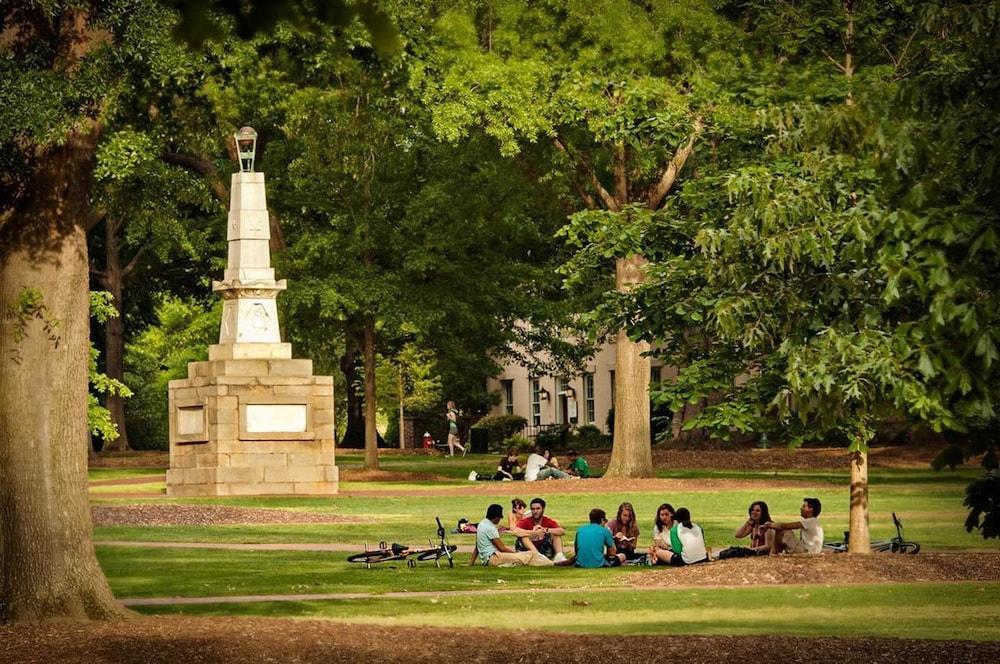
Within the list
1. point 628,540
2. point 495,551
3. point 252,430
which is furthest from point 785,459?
point 495,551

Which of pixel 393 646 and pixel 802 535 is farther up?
pixel 802 535

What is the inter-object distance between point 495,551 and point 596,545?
1206 millimetres

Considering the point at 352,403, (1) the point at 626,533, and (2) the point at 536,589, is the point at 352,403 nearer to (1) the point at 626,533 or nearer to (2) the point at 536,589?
(1) the point at 626,533

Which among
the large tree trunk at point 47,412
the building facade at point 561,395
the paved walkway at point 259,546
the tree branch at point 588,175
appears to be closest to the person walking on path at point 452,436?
the building facade at point 561,395

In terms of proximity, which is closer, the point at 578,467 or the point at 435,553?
the point at 435,553

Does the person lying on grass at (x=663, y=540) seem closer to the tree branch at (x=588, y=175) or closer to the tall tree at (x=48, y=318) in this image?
the tall tree at (x=48, y=318)

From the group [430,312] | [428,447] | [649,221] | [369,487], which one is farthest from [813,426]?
[428,447]

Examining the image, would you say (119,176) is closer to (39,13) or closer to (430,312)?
(39,13)

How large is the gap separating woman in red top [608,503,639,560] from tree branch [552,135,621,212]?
59.3 feet

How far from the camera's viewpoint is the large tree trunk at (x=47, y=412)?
1563 centimetres

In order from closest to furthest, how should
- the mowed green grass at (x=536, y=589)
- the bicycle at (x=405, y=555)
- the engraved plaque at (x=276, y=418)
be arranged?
the mowed green grass at (x=536, y=589) < the bicycle at (x=405, y=555) < the engraved plaque at (x=276, y=418)

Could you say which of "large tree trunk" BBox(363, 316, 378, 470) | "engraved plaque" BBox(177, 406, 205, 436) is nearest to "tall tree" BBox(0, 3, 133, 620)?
"engraved plaque" BBox(177, 406, 205, 436)

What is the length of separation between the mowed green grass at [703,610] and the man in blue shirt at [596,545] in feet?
9.20

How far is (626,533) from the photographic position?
23281mm
